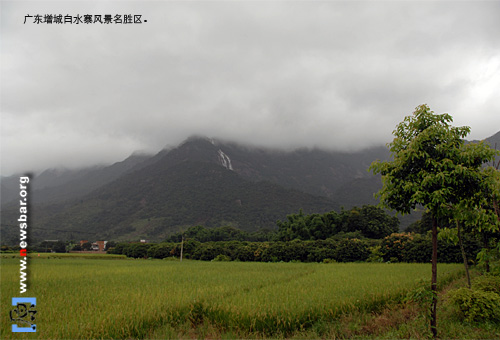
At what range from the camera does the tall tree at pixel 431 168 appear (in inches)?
268

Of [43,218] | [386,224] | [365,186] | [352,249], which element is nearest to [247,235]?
[386,224]

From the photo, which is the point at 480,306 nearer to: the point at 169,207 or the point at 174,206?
the point at 169,207

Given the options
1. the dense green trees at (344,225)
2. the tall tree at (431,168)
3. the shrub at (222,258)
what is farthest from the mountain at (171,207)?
the tall tree at (431,168)

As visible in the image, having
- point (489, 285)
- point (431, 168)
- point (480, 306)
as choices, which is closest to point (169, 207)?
point (489, 285)

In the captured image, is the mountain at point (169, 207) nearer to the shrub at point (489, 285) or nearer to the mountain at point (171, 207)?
the mountain at point (171, 207)

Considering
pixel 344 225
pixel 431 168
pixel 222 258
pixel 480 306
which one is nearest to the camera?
pixel 431 168

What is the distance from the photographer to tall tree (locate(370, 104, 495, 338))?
6.80 meters

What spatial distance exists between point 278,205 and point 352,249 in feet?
398

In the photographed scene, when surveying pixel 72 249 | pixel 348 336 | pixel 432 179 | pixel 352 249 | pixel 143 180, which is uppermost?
pixel 143 180

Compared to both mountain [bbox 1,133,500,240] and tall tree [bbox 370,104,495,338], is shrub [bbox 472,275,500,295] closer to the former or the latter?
tall tree [bbox 370,104,495,338]

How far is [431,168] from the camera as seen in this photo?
7.15m

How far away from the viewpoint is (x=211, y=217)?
146m

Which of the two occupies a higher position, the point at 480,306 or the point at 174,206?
the point at 480,306

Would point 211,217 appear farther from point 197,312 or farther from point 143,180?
point 197,312
